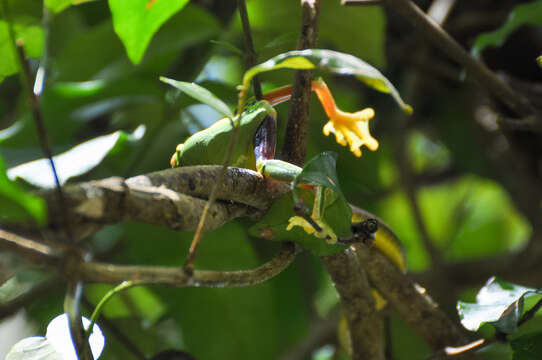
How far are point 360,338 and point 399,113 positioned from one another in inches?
33.7

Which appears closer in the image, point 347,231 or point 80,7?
point 347,231

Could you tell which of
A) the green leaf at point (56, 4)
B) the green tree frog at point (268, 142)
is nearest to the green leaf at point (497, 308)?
the green tree frog at point (268, 142)

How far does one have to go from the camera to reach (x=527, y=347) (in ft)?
2.17

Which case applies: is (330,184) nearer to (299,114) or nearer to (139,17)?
(299,114)

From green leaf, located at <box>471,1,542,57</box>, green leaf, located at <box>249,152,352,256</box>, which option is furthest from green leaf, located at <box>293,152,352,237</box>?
green leaf, located at <box>471,1,542,57</box>

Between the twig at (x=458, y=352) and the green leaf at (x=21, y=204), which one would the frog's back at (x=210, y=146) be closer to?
the green leaf at (x=21, y=204)

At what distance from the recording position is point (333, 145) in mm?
1107

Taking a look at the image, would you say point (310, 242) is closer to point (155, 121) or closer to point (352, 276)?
point (352, 276)

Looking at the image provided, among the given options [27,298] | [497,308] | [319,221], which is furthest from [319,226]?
[27,298]

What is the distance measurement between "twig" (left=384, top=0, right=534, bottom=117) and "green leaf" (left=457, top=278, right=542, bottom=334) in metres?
0.31

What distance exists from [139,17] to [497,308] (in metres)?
0.52

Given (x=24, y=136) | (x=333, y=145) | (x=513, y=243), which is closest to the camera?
(x=24, y=136)

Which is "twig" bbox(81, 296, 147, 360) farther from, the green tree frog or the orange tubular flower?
the orange tubular flower

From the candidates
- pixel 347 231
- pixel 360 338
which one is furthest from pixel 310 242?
pixel 360 338
